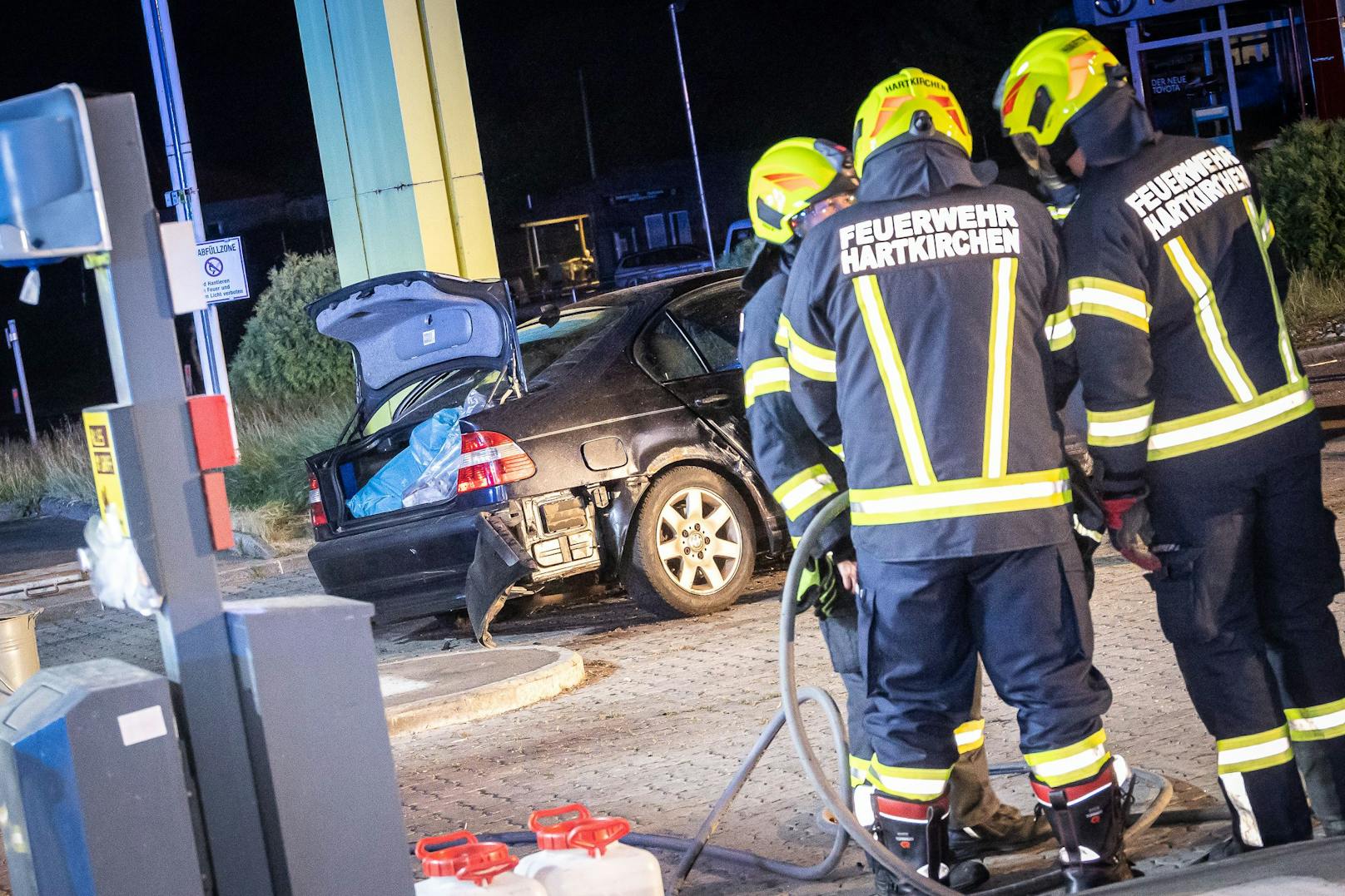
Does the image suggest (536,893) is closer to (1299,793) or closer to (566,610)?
(1299,793)

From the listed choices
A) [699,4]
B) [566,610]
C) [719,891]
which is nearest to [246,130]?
[699,4]

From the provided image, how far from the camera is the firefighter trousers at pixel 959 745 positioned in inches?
168

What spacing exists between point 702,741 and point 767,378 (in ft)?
6.71

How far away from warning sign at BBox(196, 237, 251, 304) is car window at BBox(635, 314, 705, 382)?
8204 millimetres

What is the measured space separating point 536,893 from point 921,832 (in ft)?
3.83

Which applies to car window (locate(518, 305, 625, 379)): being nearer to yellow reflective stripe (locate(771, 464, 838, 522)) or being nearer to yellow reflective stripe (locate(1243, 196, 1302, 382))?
yellow reflective stripe (locate(771, 464, 838, 522))

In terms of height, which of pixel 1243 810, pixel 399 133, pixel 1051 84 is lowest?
pixel 1243 810

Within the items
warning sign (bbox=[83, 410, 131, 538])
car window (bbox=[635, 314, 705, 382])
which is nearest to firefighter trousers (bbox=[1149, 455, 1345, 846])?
warning sign (bbox=[83, 410, 131, 538])

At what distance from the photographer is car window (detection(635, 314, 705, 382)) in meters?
8.18

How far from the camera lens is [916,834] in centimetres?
386

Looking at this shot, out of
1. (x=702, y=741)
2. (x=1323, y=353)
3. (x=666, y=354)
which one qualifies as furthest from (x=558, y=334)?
(x=1323, y=353)

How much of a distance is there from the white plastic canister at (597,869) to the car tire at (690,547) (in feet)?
15.2

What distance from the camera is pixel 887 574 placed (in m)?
3.80

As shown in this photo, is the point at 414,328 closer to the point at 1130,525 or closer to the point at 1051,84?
the point at 1051,84
